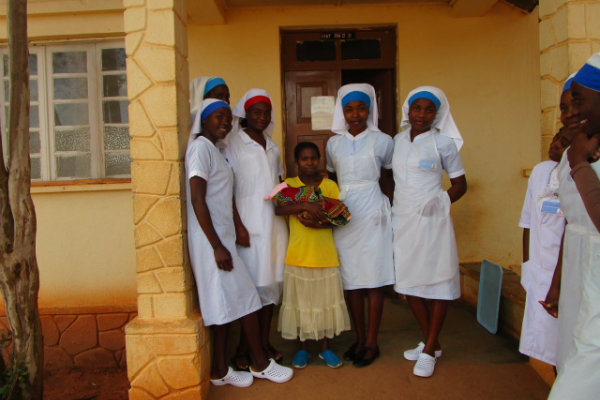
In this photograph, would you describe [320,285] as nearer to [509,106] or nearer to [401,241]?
[401,241]

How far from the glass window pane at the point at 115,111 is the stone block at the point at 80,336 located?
6.02ft

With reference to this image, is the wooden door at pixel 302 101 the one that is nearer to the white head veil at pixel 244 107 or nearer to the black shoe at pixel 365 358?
the white head veil at pixel 244 107

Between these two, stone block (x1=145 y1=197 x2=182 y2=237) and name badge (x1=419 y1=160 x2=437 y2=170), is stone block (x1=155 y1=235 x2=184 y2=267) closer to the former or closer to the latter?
stone block (x1=145 y1=197 x2=182 y2=237)

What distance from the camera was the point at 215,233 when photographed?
284cm

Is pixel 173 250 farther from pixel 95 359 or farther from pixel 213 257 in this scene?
pixel 95 359

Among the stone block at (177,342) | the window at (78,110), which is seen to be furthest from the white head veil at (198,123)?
the window at (78,110)

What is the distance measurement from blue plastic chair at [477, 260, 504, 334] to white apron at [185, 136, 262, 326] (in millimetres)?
2077

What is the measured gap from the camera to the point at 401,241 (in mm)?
3207

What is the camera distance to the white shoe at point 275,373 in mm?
3043

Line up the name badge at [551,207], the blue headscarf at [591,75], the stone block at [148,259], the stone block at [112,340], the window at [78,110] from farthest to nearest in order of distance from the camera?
1. the window at [78,110]
2. the stone block at [112,340]
3. the stone block at [148,259]
4. the name badge at [551,207]
5. the blue headscarf at [591,75]

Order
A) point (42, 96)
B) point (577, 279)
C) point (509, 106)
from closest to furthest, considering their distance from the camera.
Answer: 1. point (577, 279)
2. point (42, 96)
3. point (509, 106)

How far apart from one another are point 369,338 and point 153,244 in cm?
162

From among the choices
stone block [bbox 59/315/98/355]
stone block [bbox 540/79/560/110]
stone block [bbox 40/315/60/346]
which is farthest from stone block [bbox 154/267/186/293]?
stone block [bbox 540/79/560/110]

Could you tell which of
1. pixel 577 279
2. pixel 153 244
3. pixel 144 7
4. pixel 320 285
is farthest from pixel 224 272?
pixel 577 279
